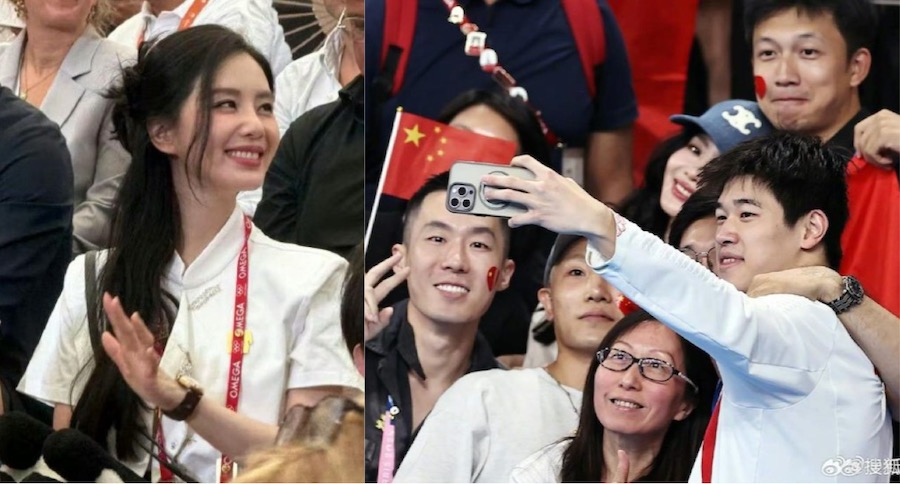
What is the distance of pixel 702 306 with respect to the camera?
8.09 feet

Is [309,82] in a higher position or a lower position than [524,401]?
higher

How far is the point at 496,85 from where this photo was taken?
3391 millimetres

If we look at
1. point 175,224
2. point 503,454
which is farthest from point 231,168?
point 503,454

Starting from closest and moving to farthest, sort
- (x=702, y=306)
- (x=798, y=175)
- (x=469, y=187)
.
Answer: (x=702, y=306) < (x=469, y=187) < (x=798, y=175)

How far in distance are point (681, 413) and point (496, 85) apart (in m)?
0.93

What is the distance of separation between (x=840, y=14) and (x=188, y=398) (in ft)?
6.18

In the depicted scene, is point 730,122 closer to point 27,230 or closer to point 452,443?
point 452,443

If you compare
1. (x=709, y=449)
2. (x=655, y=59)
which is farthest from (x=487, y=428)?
(x=655, y=59)

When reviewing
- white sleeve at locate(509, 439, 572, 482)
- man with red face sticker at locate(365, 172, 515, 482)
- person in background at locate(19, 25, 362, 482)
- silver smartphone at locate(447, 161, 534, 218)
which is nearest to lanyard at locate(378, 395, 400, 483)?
man with red face sticker at locate(365, 172, 515, 482)

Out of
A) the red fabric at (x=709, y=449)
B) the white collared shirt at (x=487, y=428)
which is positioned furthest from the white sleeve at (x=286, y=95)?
the red fabric at (x=709, y=449)

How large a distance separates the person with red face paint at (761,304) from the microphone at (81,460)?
1374mm

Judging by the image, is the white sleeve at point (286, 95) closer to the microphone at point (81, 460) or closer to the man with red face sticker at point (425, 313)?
the man with red face sticker at point (425, 313)

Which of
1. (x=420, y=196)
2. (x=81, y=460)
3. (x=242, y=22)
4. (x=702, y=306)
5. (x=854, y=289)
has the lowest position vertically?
(x=81, y=460)

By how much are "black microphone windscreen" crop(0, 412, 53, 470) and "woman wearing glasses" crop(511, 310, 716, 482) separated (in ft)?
3.94
